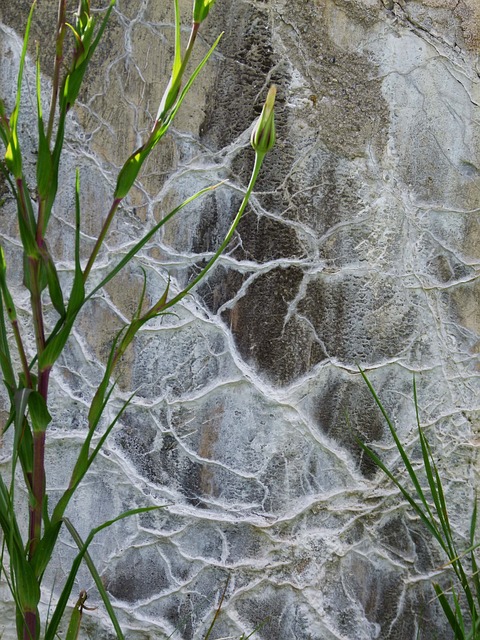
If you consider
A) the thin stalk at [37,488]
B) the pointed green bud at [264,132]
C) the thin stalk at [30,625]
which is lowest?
the thin stalk at [30,625]

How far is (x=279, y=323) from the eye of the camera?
1.38m

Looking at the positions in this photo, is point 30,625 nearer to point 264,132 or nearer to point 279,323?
point 264,132

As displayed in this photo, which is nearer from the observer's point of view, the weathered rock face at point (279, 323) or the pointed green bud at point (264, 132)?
the pointed green bud at point (264, 132)

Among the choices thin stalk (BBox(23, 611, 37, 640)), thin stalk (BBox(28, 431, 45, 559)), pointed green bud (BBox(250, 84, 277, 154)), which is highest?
pointed green bud (BBox(250, 84, 277, 154))

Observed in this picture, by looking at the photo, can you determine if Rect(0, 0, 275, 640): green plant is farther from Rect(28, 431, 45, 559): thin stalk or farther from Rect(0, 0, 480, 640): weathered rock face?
Rect(0, 0, 480, 640): weathered rock face

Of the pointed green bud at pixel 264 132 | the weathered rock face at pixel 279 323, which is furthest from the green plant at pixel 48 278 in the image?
the weathered rock face at pixel 279 323

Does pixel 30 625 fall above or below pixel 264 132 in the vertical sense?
below

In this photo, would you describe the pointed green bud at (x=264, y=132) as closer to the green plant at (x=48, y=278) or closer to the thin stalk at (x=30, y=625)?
the green plant at (x=48, y=278)

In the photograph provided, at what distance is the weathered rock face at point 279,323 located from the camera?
1.35 meters

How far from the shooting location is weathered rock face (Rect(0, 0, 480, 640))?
4.42 ft

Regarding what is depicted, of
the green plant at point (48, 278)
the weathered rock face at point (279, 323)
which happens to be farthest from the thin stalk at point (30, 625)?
the weathered rock face at point (279, 323)

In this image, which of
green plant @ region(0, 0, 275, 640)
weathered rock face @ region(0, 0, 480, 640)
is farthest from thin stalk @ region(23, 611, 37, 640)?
weathered rock face @ region(0, 0, 480, 640)

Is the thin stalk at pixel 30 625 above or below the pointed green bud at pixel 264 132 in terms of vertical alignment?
below

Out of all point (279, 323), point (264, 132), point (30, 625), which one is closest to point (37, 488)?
point (30, 625)
